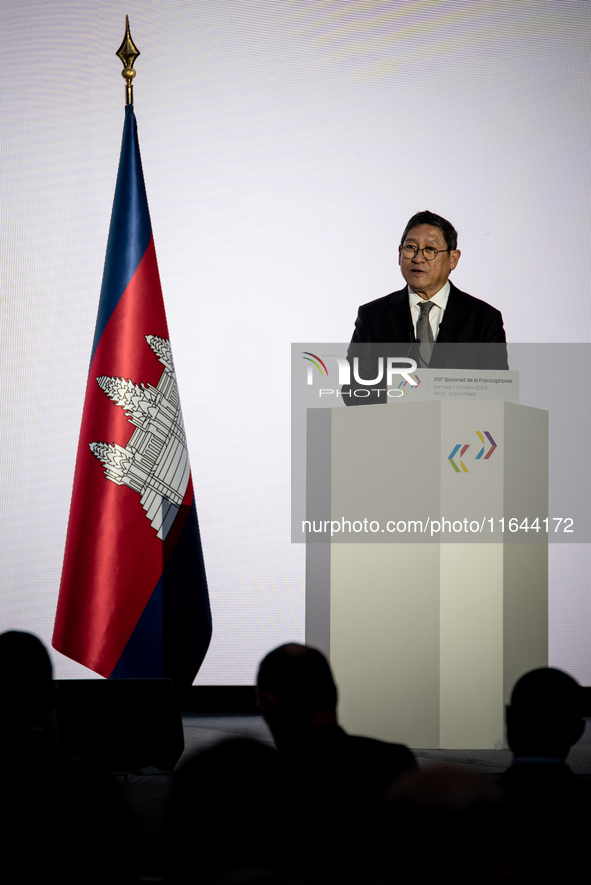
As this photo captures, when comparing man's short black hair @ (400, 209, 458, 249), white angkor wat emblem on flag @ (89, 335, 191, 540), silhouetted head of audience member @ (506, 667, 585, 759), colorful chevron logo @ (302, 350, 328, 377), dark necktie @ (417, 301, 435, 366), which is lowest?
silhouetted head of audience member @ (506, 667, 585, 759)

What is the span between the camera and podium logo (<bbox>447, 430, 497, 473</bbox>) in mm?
3148

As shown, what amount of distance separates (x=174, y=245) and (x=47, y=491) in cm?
151

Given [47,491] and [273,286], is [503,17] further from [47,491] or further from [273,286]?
[47,491]

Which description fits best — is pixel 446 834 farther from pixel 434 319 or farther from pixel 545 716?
pixel 434 319

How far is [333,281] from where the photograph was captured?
16.5ft

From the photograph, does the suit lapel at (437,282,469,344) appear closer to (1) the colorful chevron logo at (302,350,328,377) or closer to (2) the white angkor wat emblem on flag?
(1) the colorful chevron logo at (302,350,328,377)

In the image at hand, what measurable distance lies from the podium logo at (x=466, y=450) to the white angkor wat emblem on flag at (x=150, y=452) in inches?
43.0

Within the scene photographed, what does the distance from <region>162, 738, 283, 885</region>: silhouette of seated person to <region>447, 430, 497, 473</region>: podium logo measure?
7.14ft

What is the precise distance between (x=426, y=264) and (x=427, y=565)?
1.15m

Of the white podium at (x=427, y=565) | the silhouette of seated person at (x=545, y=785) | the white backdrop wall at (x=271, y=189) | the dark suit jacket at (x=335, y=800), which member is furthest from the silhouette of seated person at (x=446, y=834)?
the white backdrop wall at (x=271, y=189)

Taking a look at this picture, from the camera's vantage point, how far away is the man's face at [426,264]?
11.3 ft

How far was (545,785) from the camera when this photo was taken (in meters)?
1.40

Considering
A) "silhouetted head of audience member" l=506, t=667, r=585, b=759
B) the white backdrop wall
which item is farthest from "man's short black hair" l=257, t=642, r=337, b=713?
the white backdrop wall

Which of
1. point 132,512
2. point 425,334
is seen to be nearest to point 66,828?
point 132,512
